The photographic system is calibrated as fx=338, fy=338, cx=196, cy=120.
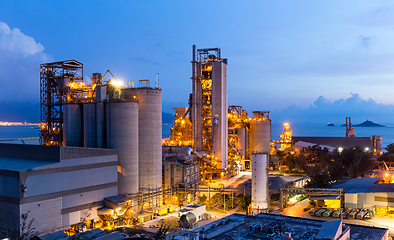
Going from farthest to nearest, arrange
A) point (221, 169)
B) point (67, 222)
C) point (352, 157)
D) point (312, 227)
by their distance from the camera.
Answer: point (352, 157) < point (221, 169) < point (67, 222) < point (312, 227)

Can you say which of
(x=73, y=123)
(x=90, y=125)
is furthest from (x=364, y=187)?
(x=73, y=123)

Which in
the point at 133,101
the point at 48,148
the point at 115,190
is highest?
the point at 133,101

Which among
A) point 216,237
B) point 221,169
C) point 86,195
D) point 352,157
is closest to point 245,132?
point 221,169

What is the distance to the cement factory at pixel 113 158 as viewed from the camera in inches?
1337

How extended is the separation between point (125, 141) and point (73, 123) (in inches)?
435

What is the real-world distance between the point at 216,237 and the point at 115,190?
20646 mm

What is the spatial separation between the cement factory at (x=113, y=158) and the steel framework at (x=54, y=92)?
181 mm

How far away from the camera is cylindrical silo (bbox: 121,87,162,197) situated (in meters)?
46.2

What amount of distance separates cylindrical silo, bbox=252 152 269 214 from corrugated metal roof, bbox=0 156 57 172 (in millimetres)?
24757

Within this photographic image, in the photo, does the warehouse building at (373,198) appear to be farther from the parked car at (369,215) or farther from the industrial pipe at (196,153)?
the industrial pipe at (196,153)

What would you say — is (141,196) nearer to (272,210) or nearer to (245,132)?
(272,210)

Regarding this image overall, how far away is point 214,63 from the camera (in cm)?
6706

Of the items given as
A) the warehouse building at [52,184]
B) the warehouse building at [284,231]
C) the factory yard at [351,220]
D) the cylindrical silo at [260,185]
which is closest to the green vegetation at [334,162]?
the factory yard at [351,220]

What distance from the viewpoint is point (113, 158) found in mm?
41812
